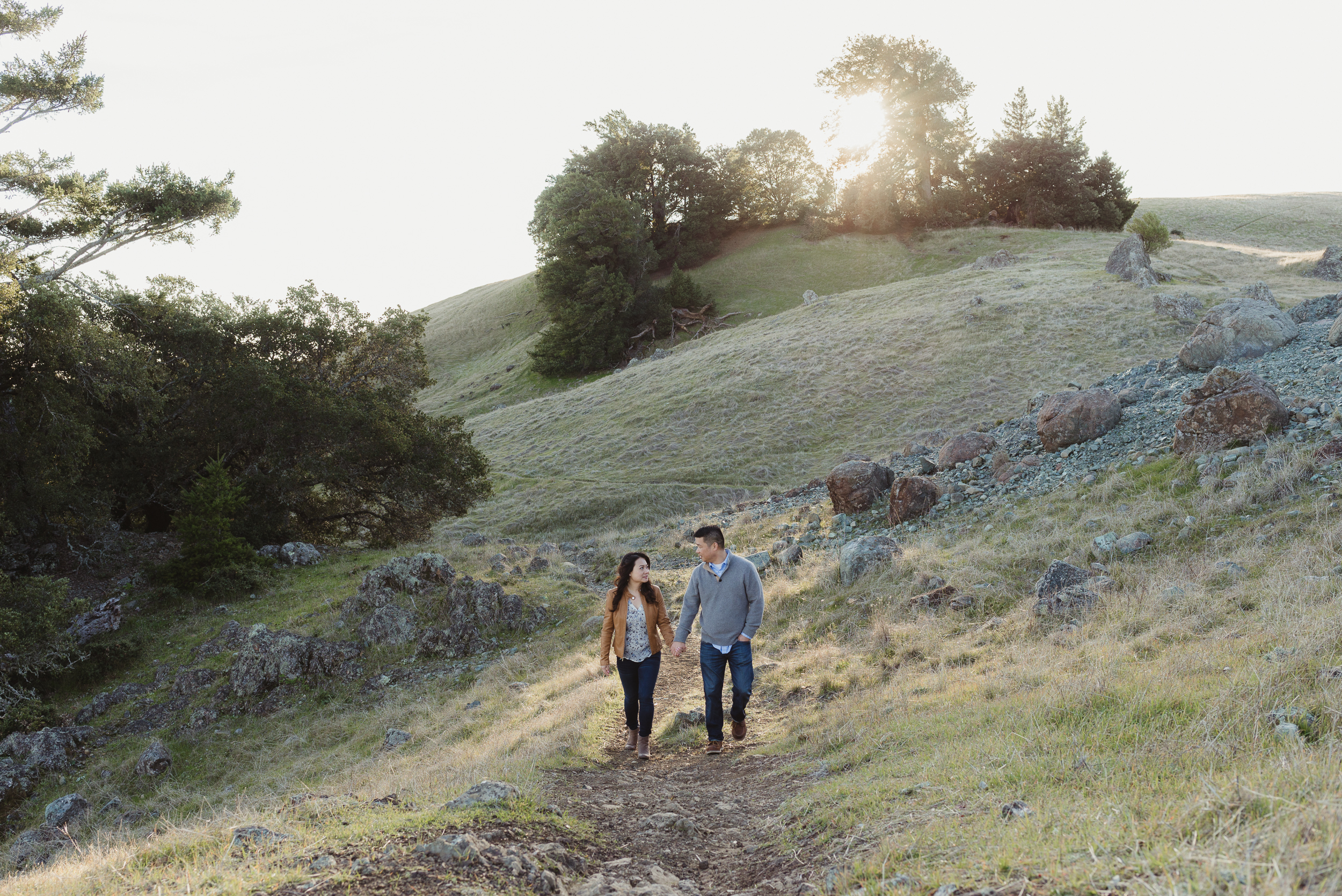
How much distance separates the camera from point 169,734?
40.0ft

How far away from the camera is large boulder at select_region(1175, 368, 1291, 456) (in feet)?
37.8

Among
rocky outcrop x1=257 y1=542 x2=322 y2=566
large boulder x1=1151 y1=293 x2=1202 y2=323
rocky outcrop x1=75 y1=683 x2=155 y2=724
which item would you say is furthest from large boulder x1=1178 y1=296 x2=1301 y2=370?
rocky outcrop x1=75 y1=683 x2=155 y2=724

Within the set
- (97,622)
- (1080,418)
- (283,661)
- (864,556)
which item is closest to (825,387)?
(1080,418)

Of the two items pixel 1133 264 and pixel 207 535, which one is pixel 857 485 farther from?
pixel 1133 264

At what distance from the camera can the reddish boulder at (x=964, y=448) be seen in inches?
639

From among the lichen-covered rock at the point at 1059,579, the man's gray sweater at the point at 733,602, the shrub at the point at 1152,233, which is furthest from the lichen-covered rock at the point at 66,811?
the shrub at the point at 1152,233

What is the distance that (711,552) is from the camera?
7.43 m

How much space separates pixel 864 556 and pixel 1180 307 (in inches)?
973

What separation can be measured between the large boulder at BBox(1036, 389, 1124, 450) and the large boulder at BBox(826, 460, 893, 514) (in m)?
3.24

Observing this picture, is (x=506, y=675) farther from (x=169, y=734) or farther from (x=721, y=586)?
(x=721, y=586)

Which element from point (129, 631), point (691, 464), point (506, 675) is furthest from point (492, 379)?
point (506, 675)

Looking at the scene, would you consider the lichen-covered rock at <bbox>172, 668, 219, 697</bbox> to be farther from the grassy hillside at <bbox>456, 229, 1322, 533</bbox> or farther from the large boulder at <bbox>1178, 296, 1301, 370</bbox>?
the large boulder at <bbox>1178, 296, 1301, 370</bbox>

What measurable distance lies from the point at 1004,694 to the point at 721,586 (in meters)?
2.66

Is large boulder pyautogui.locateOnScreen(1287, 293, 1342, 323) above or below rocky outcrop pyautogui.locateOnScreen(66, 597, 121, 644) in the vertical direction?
above
